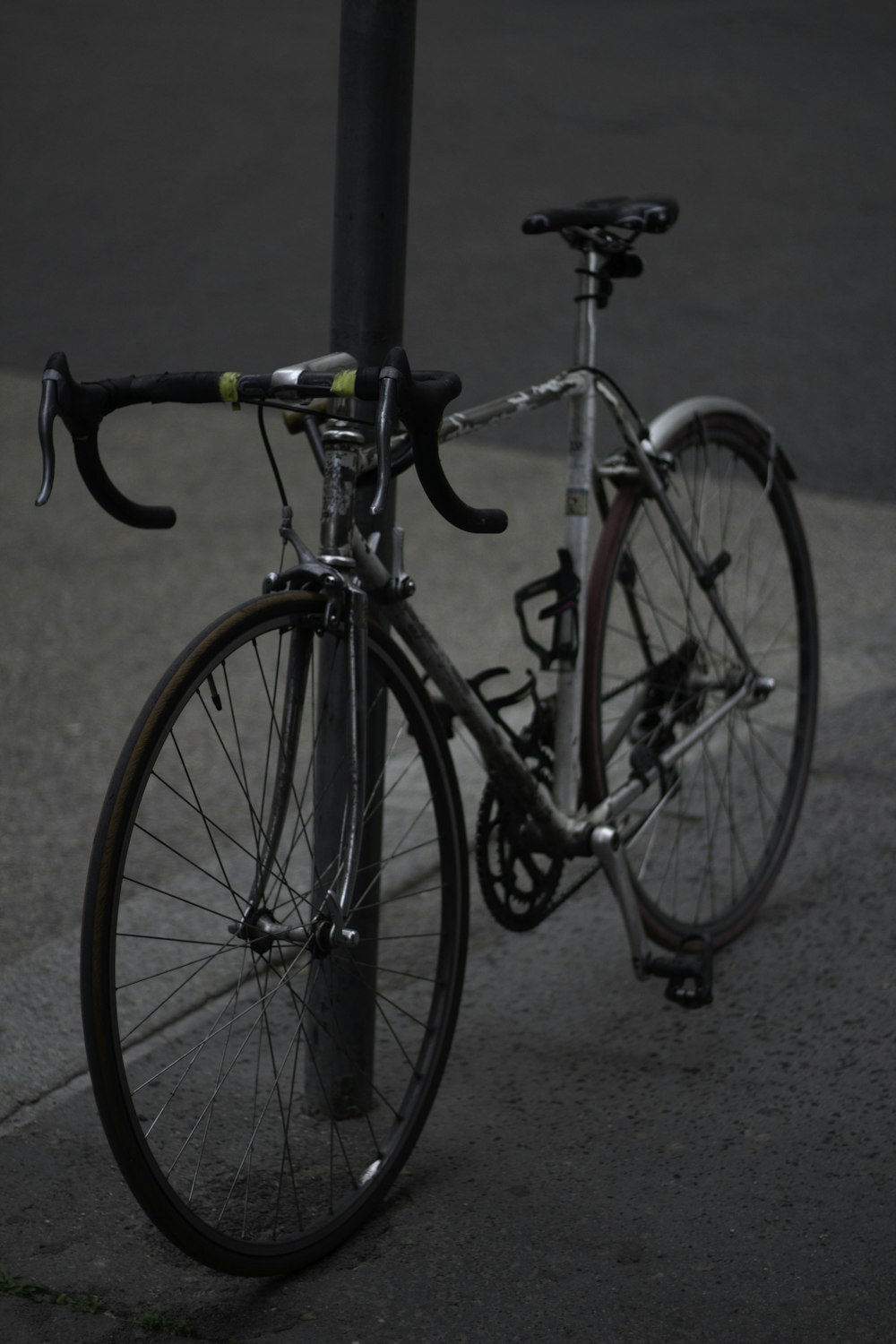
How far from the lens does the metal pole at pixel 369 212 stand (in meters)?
2.71

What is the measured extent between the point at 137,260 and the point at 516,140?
138 inches

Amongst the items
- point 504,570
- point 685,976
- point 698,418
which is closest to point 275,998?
point 685,976

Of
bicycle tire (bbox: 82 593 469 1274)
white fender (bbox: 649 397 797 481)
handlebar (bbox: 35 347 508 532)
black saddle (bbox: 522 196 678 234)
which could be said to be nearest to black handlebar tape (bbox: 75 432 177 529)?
handlebar (bbox: 35 347 508 532)

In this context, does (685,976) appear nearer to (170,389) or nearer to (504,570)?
(170,389)

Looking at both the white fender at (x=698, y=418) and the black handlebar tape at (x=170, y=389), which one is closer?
the black handlebar tape at (x=170, y=389)

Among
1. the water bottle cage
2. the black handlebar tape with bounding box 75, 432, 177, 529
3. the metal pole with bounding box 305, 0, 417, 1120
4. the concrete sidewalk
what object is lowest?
the concrete sidewalk

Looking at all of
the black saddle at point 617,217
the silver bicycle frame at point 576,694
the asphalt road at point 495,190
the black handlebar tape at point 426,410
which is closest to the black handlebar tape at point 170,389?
the black handlebar tape at point 426,410

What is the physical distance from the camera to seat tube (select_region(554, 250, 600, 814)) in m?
3.15

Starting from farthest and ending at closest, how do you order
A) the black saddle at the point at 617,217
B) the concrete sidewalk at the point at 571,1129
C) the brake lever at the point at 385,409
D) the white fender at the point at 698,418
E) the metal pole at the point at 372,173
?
the white fender at the point at 698,418, the black saddle at the point at 617,217, the metal pole at the point at 372,173, the concrete sidewalk at the point at 571,1129, the brake lever at the point at 385,409

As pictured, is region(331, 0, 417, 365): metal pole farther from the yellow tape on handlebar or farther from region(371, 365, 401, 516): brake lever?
region(371, 365, 401, 516): brake lever

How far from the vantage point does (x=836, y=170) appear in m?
11.6

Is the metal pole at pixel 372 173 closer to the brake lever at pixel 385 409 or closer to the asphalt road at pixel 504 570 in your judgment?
the brake lever at pixel 385 409

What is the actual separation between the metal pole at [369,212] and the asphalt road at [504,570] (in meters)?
0.46

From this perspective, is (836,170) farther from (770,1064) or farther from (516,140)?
(770,1064)
